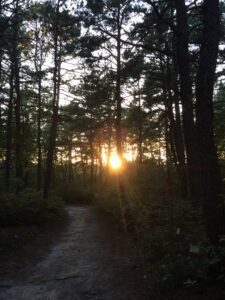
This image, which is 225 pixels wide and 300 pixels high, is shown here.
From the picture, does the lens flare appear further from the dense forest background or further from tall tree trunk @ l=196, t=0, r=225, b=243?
tall tree trunk @ l=196, t=0, r=225, b=243

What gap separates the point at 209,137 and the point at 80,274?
14.1 feet

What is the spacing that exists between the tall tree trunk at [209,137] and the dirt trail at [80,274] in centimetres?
196

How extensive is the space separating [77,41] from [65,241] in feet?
24.8

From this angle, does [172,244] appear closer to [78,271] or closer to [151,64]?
[78,271]

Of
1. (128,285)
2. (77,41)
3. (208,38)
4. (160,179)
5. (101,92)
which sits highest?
(77,41)

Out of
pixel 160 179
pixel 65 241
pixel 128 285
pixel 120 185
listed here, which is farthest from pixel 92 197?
pixel 128 285

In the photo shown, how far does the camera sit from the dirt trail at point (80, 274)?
20.1 ft

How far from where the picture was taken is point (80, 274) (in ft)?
24.2

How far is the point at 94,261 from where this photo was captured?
858cm

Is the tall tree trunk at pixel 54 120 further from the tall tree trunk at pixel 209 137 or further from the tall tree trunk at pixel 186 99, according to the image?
the tall tree trunk at pixel 209 137

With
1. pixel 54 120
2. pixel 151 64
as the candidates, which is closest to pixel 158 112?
pixel 151 64

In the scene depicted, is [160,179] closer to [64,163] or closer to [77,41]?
[77,41]

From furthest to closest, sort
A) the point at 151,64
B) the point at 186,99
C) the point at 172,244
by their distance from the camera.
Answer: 1. the point at 151,64
2. the point at 186,99
3. the point at 172,244

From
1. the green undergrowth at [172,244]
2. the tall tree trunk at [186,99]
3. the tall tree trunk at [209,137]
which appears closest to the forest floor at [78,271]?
the green undergrowth at [172,244]
